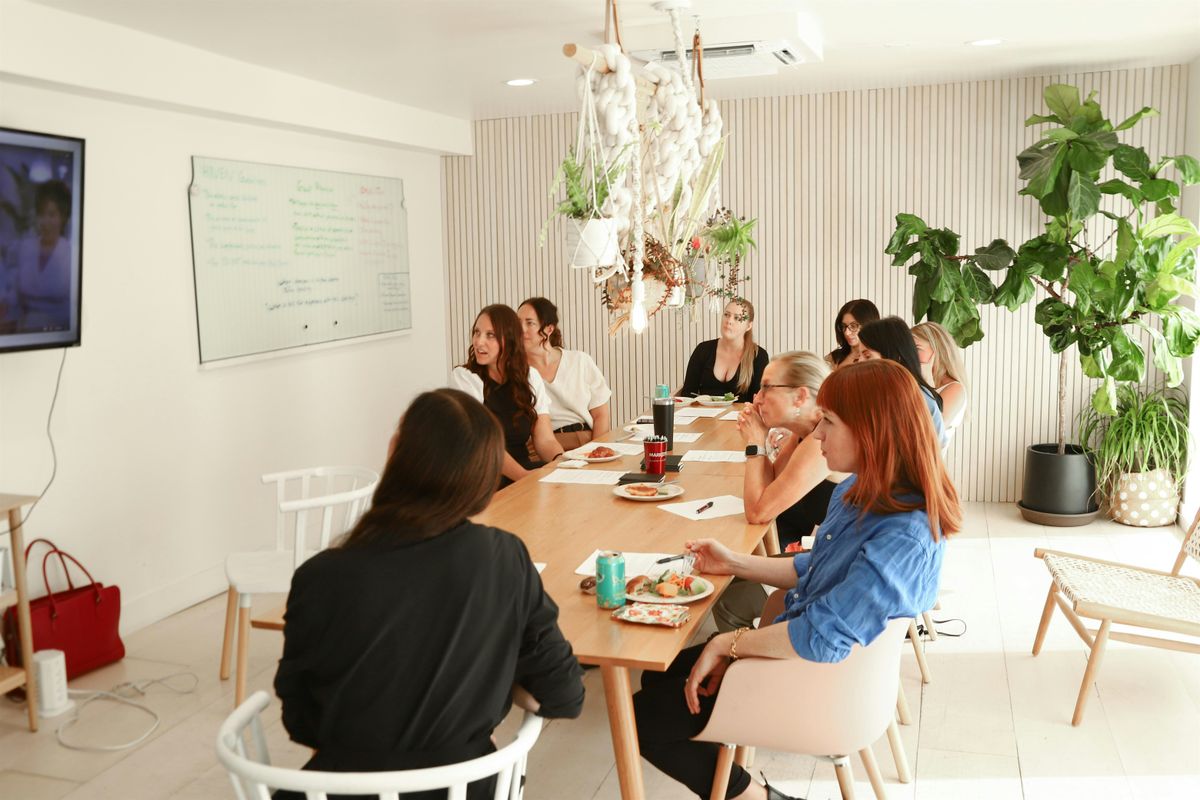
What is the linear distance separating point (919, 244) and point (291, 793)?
4.81m

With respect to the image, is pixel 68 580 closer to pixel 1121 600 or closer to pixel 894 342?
pixel 894 342

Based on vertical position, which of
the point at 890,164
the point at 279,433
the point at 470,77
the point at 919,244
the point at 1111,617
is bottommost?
the point at 1111,617

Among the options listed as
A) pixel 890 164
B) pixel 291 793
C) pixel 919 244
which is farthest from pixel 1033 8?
pixel 291 793

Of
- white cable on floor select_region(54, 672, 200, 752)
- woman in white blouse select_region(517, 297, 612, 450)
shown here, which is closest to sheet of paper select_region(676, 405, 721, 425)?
woman in white blouse select_region(517, 297, 612, 450)

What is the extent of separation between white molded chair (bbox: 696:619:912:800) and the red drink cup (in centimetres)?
154

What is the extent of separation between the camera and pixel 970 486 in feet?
21.5

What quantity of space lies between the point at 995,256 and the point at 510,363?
9.58ft

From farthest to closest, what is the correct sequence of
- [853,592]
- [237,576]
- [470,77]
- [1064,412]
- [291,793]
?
1. [1064,412]
2. [470,77]
3. [237,576]
4. [853,592]
5. [291,793]

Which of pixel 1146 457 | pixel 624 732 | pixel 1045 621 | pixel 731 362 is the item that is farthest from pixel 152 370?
pixel 1146 457

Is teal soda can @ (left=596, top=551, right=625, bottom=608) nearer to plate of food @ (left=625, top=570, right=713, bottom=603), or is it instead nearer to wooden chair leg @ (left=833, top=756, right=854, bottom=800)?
plate of food @ (left=625, top=570, right=713, bottom=603)

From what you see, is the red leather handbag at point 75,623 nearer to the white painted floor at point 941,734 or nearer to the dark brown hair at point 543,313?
the white painted floor at point 941,734

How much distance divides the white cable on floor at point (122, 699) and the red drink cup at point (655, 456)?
6.23 feet

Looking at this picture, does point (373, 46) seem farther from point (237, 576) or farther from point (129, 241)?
point (237, 576)

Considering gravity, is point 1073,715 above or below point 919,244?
below
